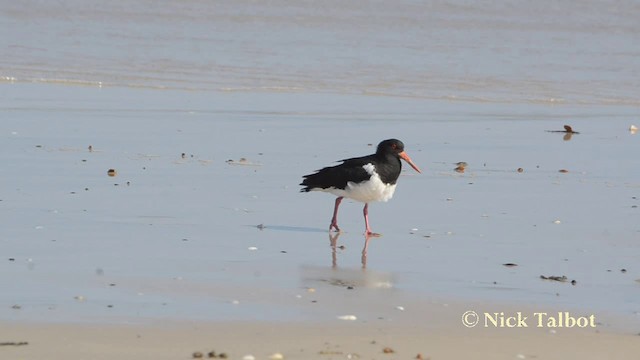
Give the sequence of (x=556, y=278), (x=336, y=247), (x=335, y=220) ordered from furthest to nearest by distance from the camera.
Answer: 1. (x=335, y=220)
2. (x=336, y=247)
3. (x=556, y=278)

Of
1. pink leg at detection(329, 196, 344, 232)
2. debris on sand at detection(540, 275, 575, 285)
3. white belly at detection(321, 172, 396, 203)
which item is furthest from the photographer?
Answer: white belly at detection(321, 172, 396, 203)

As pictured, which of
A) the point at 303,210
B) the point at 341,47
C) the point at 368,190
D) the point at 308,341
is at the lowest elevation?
the point at 308,341

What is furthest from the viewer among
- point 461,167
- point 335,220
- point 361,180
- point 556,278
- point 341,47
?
point 341,47

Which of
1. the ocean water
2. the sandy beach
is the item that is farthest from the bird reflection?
the ocean water

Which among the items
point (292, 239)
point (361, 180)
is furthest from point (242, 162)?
point (292, 239)

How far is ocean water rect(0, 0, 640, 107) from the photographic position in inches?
756

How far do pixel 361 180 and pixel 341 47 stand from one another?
15234 millimetres

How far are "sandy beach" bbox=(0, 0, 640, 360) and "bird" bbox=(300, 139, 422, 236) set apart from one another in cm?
22

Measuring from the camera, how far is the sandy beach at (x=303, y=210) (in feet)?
21.5

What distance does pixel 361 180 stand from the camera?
31.7ft

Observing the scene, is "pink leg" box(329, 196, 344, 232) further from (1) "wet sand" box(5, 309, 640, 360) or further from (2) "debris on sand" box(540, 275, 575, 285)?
(1) "wet sand" box(5, 309, 640, 360)

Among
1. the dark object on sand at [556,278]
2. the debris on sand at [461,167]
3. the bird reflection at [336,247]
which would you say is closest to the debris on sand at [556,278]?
the dark object on sand at [556,278]

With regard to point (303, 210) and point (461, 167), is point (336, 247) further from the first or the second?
point (461, 167)

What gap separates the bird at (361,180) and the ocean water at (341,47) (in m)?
8.18
